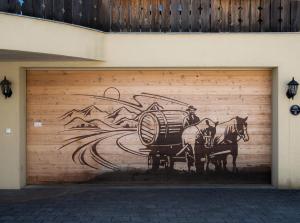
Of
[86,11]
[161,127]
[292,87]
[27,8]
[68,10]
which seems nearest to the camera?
[27,8]

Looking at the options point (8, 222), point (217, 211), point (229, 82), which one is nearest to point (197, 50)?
point (229, 82)

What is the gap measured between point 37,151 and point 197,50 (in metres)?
4.35

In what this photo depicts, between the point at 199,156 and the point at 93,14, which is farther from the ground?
the point at 93,14

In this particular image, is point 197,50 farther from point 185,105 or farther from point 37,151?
point 37,151

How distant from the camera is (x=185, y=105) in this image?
34.2 feet

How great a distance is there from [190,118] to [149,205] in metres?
2.65

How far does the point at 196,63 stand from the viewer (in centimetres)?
985

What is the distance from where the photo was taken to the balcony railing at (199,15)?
9.99m

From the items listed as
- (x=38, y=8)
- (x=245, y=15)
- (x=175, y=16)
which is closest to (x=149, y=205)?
(x=175, y=16)

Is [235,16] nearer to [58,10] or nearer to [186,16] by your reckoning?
[186,16]

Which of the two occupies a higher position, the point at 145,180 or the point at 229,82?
the point at 229,82

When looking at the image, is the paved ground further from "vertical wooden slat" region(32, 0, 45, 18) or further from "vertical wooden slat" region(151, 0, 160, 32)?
"vertical wooden slat" region(32, 0, 45, 18)

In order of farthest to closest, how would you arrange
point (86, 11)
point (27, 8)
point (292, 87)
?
point (292, 87) < point (86, 11) < point (27, 8)

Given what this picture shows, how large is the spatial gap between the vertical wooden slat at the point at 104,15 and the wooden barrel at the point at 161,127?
7.14ft
